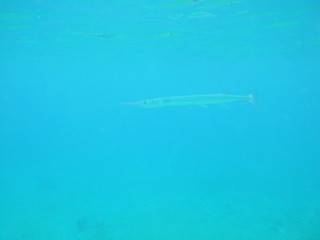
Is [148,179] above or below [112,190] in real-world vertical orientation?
below

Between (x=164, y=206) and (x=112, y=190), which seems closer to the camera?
(x=164, y=206)

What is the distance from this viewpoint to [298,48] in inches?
1013

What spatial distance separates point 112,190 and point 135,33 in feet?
32.3

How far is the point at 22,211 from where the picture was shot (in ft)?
44.9

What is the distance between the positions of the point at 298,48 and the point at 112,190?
2084cm

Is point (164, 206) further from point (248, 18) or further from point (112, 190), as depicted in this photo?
point (248, 18)

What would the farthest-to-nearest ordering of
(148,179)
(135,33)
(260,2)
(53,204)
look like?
(148,179), (135,33), (53,204), (260,2)

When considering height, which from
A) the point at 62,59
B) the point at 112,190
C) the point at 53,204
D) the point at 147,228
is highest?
the point at 62,59

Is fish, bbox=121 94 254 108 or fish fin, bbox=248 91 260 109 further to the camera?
fish fin, bbox=248 91 260 109

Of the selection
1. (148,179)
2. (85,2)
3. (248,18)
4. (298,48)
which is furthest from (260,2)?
(298,48)

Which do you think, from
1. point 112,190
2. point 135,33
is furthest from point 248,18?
point 112,190

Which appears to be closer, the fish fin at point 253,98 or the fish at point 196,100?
the fish at point 196,100

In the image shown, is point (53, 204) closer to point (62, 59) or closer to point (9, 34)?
point (9, 34)

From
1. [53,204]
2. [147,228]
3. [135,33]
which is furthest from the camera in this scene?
[135,33]
